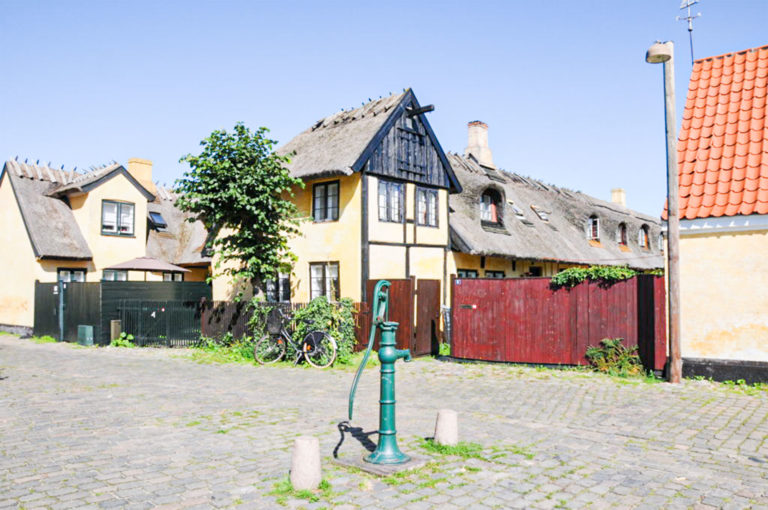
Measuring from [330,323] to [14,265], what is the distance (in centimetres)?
1578

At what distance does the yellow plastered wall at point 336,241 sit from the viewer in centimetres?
1803

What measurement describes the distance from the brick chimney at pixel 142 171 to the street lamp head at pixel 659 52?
80.4ft

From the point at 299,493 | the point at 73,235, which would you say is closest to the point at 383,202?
the point at 73,235

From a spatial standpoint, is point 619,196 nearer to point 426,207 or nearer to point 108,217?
point 426,207

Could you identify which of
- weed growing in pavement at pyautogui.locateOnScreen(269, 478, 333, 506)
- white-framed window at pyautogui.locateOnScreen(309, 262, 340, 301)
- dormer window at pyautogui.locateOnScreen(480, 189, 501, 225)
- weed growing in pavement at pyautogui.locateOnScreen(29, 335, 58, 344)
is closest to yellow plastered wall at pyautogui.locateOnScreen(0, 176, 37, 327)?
weed growing in pavement at pyautogui.locateOnScreen(29, 335, 58, 344)

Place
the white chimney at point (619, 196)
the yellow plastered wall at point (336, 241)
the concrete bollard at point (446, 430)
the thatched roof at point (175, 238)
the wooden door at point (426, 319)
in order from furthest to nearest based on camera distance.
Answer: the white chimney at point (619, 196) < the thatched roof at point (175, 238) < the yellow plastered wall at point (336, 241) < the wooden door at point (426, 319) < the concrete bollard at point (446, 430)

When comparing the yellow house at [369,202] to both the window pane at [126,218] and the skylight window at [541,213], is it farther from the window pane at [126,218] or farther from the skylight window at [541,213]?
the window pane at [126,218]

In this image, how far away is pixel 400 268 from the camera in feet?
62.6

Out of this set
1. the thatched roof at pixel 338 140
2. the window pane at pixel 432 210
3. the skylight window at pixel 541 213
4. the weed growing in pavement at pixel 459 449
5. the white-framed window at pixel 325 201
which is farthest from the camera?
the skylight window at pixel 541 213

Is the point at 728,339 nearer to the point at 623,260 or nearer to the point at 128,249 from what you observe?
the point at 623,260

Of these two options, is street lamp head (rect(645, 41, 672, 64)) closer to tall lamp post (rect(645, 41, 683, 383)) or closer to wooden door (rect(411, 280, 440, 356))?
tall lamp post (rect(645, 41, 683, 383))

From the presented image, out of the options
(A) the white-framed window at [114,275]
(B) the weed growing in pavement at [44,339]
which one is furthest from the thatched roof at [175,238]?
(B) the weed growing in pavement at [44,339]

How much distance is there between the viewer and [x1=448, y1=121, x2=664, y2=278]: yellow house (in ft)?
71.0

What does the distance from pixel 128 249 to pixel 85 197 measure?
2588mm
